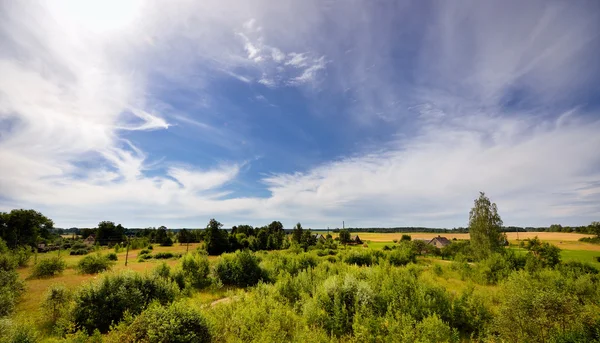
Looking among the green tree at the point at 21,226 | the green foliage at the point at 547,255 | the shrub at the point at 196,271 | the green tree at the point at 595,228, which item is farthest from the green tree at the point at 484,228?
the green tree at the point at 21,226

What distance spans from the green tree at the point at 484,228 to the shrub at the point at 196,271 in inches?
1340

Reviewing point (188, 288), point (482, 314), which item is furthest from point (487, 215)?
point (188, 288)

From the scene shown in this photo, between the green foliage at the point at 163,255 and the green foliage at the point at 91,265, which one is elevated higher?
the green foliage at the point at 91,265

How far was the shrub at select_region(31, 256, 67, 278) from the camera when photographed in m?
27.5

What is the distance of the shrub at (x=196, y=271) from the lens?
23.5 metres

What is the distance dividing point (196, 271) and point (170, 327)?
57.3 feet

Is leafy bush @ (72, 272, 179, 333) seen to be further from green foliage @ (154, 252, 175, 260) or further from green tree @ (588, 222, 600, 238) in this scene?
green tree @ (588, 222, 600, 238)

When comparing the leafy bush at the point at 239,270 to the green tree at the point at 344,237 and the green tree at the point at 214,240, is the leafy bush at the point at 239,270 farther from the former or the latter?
the green tree at the point at 344,237

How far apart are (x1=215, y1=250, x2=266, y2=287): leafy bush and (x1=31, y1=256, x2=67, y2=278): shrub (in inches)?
749

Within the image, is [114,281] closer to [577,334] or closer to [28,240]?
[577,334]

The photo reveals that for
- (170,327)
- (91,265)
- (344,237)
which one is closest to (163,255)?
(91,265)

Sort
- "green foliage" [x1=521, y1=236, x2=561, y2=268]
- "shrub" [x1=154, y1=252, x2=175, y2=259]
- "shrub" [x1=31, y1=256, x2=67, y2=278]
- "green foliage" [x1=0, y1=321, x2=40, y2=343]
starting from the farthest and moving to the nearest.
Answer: "shrub" [x1=154, y1=252, x2=175, y2=259]
"green foliage" [x1=521, y1=236, x2=561, y2=268]
"shrub" [x1=31, y1=256, x2=67, y2=278]
"green foliage" [x1=0, y1=321, x2=40, y2=343]

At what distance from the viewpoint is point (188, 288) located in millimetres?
21281

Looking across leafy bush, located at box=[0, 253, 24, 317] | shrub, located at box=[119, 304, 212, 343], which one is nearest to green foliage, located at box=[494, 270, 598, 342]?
shrub, located at box=[119, 304, 212, 343]
